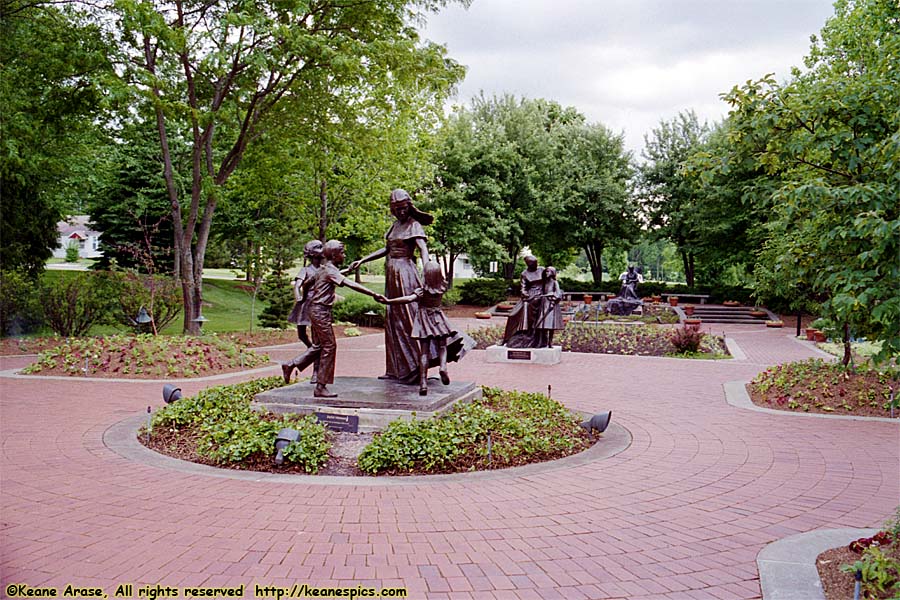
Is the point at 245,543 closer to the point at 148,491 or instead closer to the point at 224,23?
the point at 148,491

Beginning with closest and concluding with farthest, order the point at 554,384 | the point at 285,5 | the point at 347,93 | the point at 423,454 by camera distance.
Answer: the point at 423,454 → the point at 554,384 → the point at 285,5 → the point at 347,93

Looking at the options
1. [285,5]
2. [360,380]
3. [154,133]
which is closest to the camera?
[360,380]

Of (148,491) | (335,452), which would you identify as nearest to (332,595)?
(148,491)

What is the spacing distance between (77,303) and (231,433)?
13.1m

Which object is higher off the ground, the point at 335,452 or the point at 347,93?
the point at 347,93

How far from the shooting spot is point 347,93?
19.8 m

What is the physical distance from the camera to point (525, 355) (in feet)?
50.8

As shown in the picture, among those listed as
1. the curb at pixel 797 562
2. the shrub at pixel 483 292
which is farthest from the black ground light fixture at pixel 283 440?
the shrub at pixel 483 292

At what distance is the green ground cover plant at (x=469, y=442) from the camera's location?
631 cm

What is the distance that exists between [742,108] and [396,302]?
4512 millimetres

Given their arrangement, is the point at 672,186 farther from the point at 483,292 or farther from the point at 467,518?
the point at 467,518

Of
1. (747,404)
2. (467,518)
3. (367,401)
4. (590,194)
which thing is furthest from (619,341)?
(590,194)

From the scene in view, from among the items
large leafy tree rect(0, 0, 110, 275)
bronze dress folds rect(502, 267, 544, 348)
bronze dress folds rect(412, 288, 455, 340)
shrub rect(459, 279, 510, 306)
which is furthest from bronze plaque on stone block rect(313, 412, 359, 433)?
shrub rect(459, 279, 510, 306)

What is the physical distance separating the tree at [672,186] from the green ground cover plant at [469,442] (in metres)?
32.2
